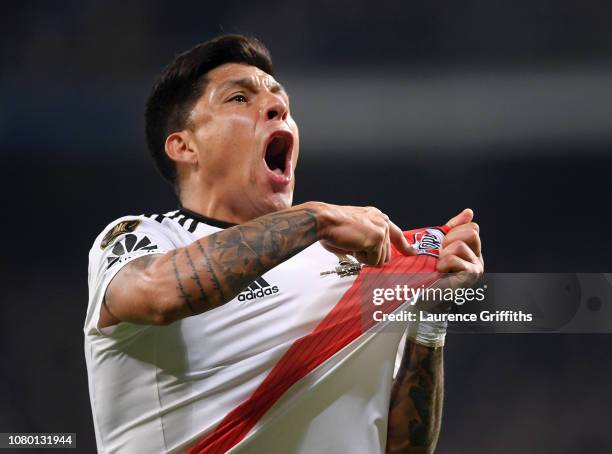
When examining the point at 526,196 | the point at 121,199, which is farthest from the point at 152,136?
the point at 526,196

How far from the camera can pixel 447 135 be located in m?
2.10

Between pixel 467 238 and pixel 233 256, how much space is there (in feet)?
1.44

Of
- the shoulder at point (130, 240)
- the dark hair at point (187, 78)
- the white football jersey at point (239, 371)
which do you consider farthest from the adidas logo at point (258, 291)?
the dark hair at point (187, 78)

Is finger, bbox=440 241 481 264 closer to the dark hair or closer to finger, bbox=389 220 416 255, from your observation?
finger, bbox=389 220 416 255

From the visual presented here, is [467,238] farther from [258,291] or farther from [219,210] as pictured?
[219,210]

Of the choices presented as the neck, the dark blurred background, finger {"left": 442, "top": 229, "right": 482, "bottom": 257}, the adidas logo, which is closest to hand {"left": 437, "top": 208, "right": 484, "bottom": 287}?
finger {"left": 442, "top": 229, "right": 482, "bottom": 257}

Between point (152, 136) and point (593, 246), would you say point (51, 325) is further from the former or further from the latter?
point (593, 246)

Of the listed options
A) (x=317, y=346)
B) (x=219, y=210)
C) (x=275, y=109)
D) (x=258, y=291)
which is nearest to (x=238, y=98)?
(x=275, y=109)

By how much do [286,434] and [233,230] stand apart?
37 centimetres

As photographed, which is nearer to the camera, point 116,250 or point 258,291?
point 116,250

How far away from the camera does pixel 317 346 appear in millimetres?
1314

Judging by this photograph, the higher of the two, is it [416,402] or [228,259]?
[228,259]

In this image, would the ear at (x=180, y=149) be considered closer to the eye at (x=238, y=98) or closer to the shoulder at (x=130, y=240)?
the eye at (x=238, y=98)

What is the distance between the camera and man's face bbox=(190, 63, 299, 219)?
4.88 feet
